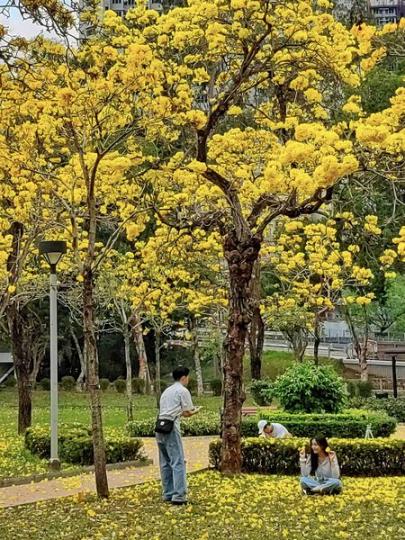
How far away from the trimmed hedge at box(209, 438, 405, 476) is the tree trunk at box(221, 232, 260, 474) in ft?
2.92

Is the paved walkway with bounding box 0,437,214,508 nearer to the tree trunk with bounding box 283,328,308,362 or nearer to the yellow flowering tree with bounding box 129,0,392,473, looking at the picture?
the yellow flowering tree with bounding box 129,0,392,473

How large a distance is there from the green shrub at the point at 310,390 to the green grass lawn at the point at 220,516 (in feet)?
17.6

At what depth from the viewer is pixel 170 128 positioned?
10508 mm

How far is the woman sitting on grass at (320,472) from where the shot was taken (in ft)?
27.6

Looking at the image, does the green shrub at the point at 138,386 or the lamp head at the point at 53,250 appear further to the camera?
the green shrub at the point at 138,386

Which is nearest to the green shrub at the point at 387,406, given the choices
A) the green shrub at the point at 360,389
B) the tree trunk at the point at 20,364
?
the green shrub at the point at 360,389

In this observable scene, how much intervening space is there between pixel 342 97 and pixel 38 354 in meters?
20.5

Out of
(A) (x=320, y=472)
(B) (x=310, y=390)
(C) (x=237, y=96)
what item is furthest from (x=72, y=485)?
(B) (x=310, y=390)

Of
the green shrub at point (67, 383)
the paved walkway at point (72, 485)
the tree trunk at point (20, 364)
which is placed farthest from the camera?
the green shrub at point (67, 383)

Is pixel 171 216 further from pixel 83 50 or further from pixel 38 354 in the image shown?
pixel 38 354

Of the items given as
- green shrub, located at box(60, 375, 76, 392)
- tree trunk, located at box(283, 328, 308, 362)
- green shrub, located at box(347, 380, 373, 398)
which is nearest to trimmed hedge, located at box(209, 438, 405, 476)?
green shrub, located at box(347, 380, 373, 398)

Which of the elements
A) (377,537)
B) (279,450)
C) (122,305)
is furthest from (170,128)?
(122,305)

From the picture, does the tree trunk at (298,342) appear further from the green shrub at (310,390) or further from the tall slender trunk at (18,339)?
the tall slender trunk at (18,339)

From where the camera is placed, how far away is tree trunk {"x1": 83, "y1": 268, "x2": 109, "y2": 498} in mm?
7792
